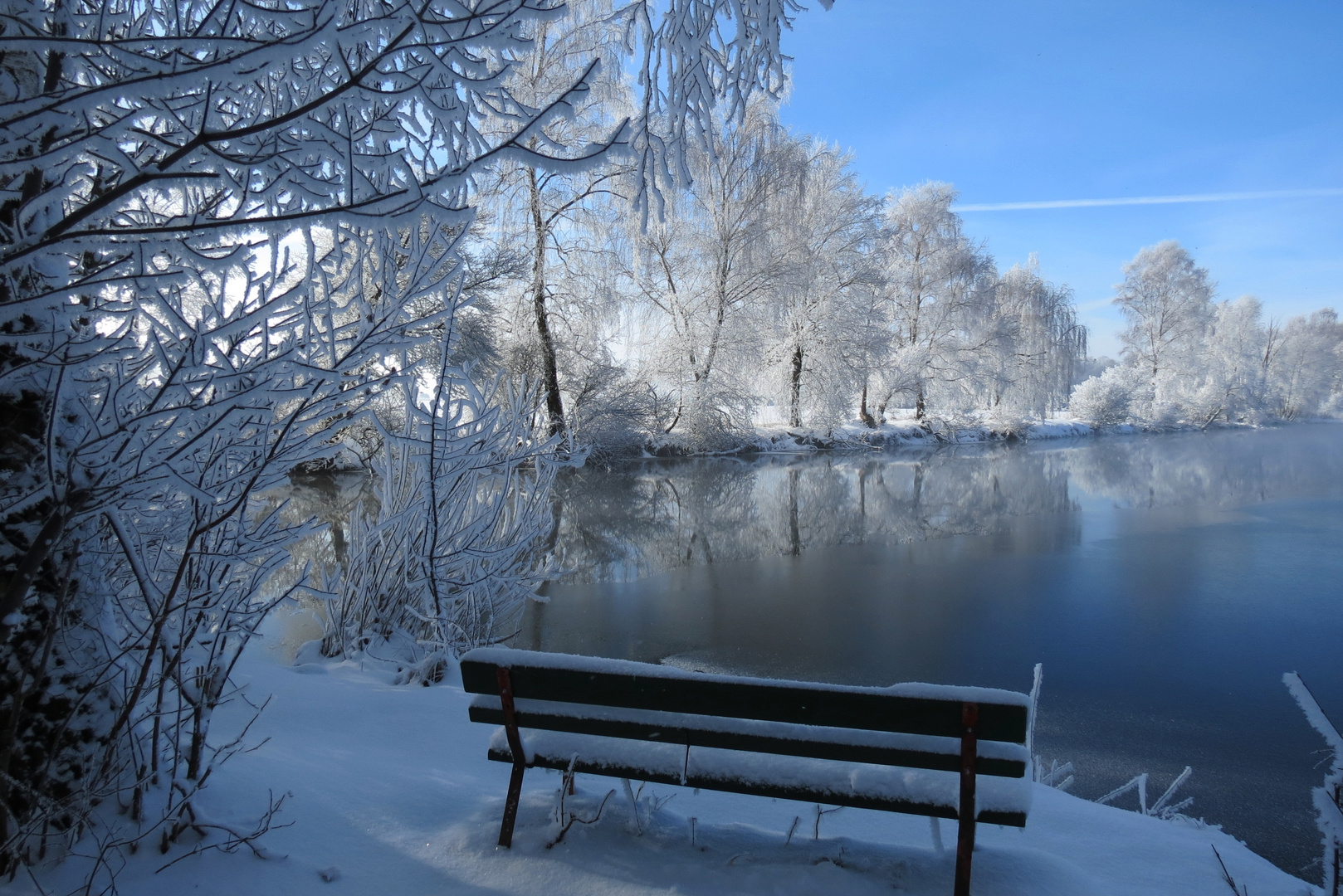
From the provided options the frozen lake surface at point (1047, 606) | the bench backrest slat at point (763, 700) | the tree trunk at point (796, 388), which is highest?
the tree trunk at point (796, 388)

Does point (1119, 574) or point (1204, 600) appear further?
point (1119, 574)

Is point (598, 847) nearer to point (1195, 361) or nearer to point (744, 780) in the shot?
point (744, 780)

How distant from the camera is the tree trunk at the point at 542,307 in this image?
14.4 metres

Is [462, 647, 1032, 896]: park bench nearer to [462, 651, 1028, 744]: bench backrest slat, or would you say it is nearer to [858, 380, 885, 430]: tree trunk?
[462, 651, 1028, 744]: bench backrest slat

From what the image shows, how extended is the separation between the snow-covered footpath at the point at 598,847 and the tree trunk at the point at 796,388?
17.7m

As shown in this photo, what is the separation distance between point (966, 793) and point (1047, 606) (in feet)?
14.1

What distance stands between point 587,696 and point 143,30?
2312 mm

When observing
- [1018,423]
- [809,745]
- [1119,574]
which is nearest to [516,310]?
[1119,574]

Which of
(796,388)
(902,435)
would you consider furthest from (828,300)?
(902,435)

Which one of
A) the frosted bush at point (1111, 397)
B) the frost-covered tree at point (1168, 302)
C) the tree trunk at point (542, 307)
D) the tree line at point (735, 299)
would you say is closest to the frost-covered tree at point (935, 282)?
the tree line at point (735, 299)

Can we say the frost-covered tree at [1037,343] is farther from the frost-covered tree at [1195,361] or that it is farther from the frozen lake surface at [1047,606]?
the frozen lake surface at [1047,606]

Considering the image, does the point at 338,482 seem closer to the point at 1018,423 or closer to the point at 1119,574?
the point at 1119,574

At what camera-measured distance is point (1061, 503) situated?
34.0 ft

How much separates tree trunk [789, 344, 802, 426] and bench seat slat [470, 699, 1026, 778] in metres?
18.4
